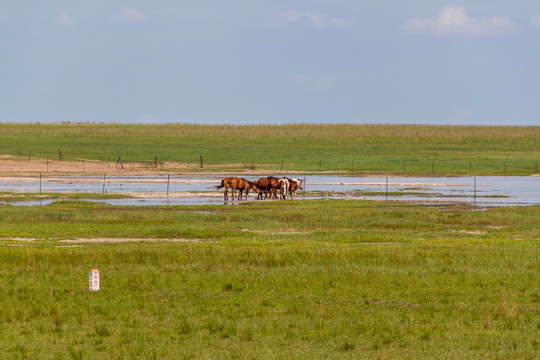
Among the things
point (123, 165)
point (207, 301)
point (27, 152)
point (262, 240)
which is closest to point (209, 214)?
point (262, 240)

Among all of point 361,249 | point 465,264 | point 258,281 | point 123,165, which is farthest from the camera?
point 123,165

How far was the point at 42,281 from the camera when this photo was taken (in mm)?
Result: 19875

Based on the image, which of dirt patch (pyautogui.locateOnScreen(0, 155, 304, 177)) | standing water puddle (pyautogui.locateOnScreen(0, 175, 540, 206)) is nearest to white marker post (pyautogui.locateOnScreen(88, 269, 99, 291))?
standing water puddle (pyautogui.locateOnScreen(0, 175, 540, 206))

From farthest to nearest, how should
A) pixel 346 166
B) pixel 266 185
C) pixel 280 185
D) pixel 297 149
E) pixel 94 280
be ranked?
pixel 297 149 → pixel 346 166 → pixel 266 185 → pixel 280 185 → pixel 94 280

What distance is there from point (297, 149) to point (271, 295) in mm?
103256

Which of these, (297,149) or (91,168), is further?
(297,149)

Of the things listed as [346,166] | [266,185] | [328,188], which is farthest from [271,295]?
[346,166]

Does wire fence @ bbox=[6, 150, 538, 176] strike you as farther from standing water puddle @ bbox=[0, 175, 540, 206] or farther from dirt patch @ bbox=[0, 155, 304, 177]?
standing water puddle @ bbox=[0, 175, 540, 206]

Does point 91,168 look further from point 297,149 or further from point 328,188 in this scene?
point 297,149

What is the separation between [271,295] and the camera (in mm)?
18344

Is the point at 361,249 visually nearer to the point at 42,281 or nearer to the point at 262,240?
the point at 262,240

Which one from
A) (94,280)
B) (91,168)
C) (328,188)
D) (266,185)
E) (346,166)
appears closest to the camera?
(94,280)

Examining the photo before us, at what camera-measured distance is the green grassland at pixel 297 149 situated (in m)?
93.9

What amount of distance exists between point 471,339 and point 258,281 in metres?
6.58
